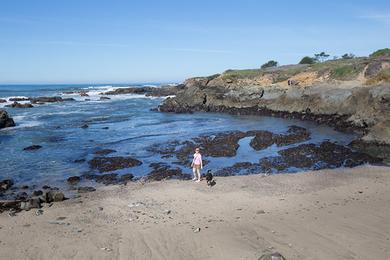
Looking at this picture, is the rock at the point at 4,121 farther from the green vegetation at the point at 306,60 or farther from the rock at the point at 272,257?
the green vegetation at the point at 306,60

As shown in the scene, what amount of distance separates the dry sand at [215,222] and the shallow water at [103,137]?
4888mm

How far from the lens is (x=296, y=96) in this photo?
43.5 meters

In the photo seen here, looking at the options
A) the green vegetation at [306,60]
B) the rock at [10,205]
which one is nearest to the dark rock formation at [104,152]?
the rock at [10,205]

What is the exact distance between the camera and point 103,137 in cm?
3159

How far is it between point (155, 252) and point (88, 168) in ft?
39.3

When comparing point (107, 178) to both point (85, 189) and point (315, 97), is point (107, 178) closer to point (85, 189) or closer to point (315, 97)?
point (85, 189)

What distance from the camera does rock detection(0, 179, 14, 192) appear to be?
58.2ft

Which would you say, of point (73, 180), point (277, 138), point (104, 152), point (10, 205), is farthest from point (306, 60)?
point (10, 205)

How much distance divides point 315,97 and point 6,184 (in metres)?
30.2

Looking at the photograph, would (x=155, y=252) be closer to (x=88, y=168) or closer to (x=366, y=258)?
(x=366, y=258)

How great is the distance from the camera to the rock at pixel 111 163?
21547 mm

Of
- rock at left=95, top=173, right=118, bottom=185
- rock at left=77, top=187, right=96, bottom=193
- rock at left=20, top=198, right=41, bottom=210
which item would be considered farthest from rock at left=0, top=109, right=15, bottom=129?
rock at left=20, top=198, right=41, bottom=210

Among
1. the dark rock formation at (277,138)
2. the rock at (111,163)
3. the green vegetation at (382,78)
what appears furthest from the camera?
the green vegetation at (382,78)

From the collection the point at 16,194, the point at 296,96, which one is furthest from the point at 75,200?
the point at 296,96
